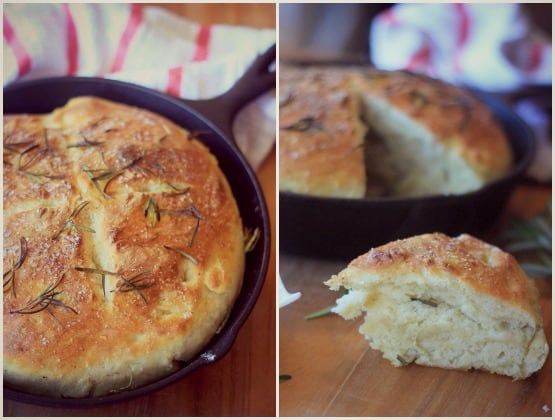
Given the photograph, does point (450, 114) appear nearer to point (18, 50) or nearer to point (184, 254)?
point (184, 254)

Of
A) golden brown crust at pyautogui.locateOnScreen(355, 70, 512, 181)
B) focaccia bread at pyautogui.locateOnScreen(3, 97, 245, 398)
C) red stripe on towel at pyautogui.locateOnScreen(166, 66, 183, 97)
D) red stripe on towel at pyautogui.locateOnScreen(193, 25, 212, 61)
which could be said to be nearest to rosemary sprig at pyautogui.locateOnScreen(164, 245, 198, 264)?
focaccia bread at pyautogui.locateOnScreen(3, 97, 245, 398)

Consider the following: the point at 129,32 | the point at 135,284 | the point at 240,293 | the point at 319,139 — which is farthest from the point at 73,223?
the point at 319,139

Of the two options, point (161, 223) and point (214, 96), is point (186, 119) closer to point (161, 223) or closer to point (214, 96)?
point (214, 96)

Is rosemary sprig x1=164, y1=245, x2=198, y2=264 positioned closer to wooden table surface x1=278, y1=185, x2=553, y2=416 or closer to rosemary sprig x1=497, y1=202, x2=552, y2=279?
wooden table surface x1=278, y1=185, x2=553, y2=416

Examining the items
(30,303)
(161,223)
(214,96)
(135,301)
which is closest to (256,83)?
(214,96)

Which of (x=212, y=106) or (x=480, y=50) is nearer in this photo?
(x=212, y=106)

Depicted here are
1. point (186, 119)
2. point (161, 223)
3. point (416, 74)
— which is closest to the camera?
point (161, 223)
